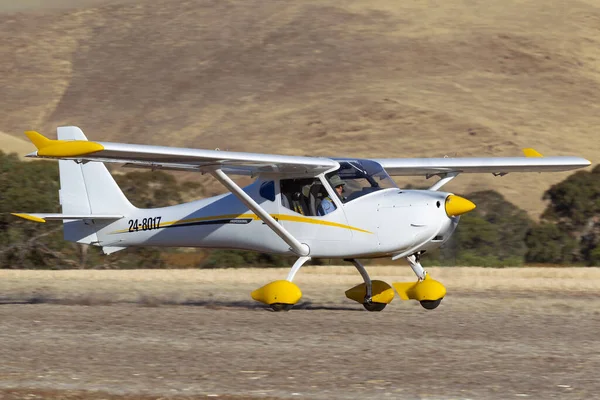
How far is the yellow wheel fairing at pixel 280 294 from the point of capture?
13.5m

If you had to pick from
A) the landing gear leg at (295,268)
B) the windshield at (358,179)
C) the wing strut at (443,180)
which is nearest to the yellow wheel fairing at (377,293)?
the landing gear leg at (295,268)

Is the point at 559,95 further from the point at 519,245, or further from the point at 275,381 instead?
the point at 275,381

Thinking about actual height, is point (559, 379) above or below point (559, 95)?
above

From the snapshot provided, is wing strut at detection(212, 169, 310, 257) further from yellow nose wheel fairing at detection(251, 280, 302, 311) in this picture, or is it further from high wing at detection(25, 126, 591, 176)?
yellow nose wheel fairing at detection(251, 280, 302, 311)

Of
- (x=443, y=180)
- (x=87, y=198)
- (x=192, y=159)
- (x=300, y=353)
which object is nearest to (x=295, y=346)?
(x=300, y=353)

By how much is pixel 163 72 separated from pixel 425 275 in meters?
63.8

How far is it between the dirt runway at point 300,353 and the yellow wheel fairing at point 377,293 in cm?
24

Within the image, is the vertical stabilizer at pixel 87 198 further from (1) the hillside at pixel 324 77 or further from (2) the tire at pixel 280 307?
(1) the hillside at pixel 324 77

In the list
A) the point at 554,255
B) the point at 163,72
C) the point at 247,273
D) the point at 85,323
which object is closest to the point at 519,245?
the point at 554,255

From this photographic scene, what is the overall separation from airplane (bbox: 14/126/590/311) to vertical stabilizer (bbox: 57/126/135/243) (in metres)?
0.47

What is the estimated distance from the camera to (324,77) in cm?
6850

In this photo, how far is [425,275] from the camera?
1400 cm

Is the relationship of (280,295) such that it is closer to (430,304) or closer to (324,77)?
(430,304)

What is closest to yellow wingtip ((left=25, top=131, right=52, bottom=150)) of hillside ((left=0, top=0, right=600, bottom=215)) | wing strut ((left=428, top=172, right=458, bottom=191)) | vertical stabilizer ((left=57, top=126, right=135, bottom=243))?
vertical stabilizer ((left=57, top=126, right=135, bottom=243))
